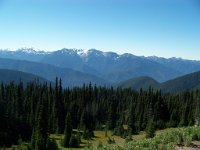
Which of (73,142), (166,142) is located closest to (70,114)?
(73,142)

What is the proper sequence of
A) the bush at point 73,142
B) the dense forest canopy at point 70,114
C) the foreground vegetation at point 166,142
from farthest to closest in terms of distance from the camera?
the dense forest canopy at point 70,114 < the bush at point 73,142 < the foreground vegetation at point 166,142

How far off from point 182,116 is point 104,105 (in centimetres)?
5206

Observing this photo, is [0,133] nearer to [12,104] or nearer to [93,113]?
[12,104]

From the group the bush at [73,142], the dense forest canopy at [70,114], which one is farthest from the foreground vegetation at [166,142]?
the bush at [73,142]

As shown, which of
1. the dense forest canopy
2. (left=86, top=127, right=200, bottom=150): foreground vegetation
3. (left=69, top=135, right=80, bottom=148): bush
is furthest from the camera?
the dense forest canopy

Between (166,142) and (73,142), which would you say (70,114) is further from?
(166,142)

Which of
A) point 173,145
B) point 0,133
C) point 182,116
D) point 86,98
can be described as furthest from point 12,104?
point 173,145

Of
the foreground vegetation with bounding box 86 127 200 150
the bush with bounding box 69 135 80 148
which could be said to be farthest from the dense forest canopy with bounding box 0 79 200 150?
the foreground vegetation with bounding box 86 127 200 150

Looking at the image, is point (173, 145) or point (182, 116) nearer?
point (173, 145)

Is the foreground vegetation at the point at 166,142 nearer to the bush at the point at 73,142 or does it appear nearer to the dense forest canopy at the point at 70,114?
the dense forest canopy at the point at 70,114

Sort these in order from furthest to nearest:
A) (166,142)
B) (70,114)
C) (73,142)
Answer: (70,114)
(73,142)
(166,142)

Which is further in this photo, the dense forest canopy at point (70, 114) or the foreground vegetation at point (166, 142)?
the dense forest canopy at point (70, 114)

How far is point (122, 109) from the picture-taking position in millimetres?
176375

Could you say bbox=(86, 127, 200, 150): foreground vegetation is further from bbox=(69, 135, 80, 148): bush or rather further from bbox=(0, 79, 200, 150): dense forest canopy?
bbox=(69, 135, 80, 148): bush
